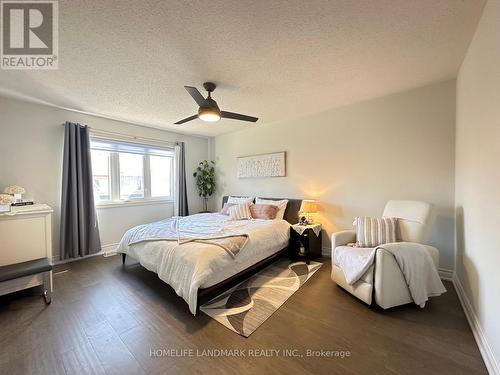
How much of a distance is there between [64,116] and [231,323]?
4.18 m

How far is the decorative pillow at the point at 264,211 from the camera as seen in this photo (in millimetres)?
3723

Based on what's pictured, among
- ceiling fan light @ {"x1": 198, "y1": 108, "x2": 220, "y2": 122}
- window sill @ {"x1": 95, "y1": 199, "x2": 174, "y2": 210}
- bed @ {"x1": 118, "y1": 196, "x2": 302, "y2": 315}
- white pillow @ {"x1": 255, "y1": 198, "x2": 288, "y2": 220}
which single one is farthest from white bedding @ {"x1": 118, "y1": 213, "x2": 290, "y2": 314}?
ceiling fan light @ {"x1": 198, "y1": 108, "x2": 220, "y2": 122}

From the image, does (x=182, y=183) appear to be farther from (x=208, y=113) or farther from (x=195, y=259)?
(x=195, y=259)

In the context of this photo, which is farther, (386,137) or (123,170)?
(123,170)

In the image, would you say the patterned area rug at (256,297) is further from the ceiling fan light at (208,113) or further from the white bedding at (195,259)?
the ceiling fan light at (208,113)

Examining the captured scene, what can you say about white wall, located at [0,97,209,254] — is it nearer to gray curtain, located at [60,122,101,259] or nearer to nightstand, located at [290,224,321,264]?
gray curtain, located at [60,122,101,259]

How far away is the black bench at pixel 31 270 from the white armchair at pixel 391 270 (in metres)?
3.33

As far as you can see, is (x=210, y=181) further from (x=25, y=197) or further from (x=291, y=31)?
(x=291, y=31)

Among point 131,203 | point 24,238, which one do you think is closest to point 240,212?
point 131,203

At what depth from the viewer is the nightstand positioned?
3320 millimetres

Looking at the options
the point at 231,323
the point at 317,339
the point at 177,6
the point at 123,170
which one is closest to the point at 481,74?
the point at 177,6

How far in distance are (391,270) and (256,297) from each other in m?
1.41

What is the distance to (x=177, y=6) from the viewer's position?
149 cm

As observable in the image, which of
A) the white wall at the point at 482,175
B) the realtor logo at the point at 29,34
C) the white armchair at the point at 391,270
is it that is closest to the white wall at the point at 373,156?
the white wall at the point at 482,175
